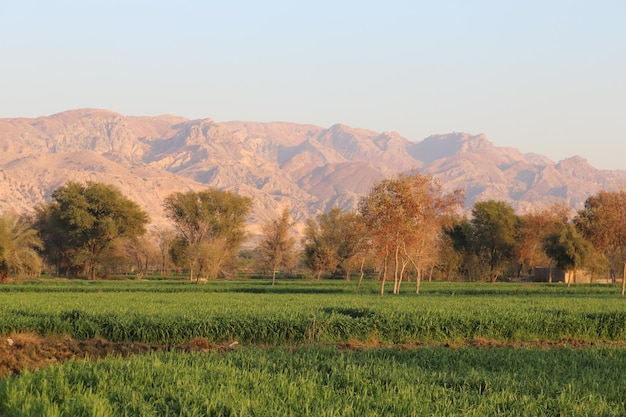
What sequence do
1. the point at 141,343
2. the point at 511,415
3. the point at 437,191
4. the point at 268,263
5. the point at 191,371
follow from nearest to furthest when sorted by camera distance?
the point at 511,415 → the point at 191,371 → the point at 141,343 → the point at 437,191 → the point at 268,263

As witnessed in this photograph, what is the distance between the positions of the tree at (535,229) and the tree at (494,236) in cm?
131

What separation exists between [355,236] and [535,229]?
4766cm

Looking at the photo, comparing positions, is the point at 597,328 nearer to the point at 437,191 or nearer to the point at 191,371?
the point at 191,371

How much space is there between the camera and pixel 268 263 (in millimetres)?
75500

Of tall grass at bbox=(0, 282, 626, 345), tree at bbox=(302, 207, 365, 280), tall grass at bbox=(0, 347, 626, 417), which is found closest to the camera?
tall grass at bbox=(0, 347, 626, 417)

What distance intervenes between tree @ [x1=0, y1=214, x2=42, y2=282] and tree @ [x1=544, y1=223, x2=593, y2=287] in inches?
2083

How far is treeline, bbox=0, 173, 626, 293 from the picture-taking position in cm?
4616

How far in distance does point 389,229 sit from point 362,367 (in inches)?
1245

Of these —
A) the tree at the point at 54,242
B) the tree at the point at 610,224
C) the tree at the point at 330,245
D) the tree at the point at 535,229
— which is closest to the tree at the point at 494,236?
the tree at the point at 535,229

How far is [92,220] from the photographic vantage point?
72438mm

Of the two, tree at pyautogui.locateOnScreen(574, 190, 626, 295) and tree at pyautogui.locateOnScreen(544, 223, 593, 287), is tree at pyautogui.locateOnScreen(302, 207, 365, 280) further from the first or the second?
tree at pyautogui.locateOnScreen(574, 190, 626, 295)

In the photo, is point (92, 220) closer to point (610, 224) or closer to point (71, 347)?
point (610, 224)

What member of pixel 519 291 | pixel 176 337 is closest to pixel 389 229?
pixel 519 291

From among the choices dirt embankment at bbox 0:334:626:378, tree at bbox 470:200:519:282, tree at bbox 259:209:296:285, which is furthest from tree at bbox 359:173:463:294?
tree at bbox 470:200:519:282
